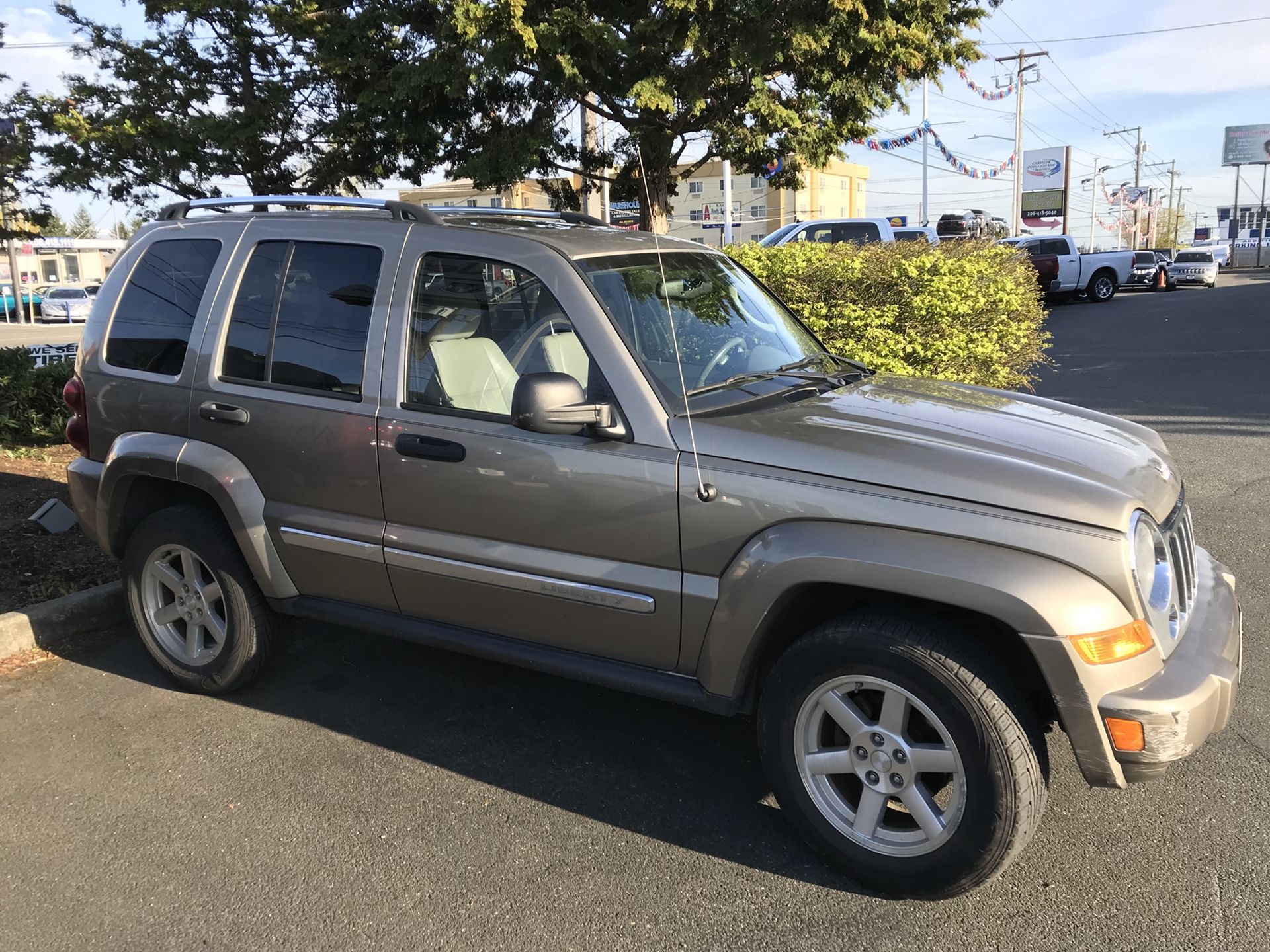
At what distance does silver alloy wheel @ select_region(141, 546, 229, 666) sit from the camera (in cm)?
409

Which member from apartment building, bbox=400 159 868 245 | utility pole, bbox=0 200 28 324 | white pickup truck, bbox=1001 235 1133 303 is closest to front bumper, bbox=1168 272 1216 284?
white pickup truck, bbox=1001 235 1133 303

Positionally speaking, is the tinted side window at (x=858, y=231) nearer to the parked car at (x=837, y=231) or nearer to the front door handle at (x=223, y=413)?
the parked car at (x=837, y=231)

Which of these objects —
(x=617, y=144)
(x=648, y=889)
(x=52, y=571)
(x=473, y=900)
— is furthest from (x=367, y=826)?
(x=617, y=144)

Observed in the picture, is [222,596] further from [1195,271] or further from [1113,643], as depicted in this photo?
[1195,271]

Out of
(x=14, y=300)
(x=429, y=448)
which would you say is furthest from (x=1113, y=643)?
(x=14, y=300)

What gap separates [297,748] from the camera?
12.2ft

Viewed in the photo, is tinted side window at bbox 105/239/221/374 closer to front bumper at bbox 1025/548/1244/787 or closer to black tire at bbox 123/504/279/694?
black tire at bbox 123/504/279/694

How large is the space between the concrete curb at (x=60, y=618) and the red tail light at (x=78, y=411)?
0.75 meters

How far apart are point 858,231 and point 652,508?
1628 cm

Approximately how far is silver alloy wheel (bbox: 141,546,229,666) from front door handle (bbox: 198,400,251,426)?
61 cm

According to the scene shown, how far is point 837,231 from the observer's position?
59.5ft

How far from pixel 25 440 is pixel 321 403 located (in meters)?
6.26

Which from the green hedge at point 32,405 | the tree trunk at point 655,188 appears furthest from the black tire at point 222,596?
the tree trunk at point 655,188

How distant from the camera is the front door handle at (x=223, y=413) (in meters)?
3.78
